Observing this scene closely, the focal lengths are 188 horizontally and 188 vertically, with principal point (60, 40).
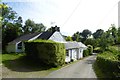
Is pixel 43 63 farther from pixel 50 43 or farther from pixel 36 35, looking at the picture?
pixel 36 35

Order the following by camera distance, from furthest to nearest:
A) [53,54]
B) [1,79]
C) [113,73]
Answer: [53,54] → [1,79] → [113,73]


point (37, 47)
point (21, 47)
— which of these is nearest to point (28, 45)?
point (37, 47)

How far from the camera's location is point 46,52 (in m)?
26.9

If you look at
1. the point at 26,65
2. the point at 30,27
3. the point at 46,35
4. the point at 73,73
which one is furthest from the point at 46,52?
the point at 30,27

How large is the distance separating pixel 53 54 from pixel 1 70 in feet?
25.5

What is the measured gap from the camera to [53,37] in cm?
4034

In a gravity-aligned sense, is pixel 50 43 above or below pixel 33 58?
above

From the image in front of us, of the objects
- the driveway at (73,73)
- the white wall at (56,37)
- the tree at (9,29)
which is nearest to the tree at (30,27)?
the tree at (9,29)

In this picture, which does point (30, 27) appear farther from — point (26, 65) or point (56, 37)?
point (26, 65)

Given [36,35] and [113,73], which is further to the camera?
[36,35]

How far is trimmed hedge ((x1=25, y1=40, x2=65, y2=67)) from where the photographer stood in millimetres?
26778

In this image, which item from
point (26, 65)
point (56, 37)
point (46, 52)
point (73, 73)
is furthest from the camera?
point (56, 37)

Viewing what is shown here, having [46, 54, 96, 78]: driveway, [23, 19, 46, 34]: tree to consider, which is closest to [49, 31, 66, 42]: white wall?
[46, 54, 96, 78]: driveway

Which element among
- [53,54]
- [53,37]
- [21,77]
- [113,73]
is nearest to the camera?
[113,73]
